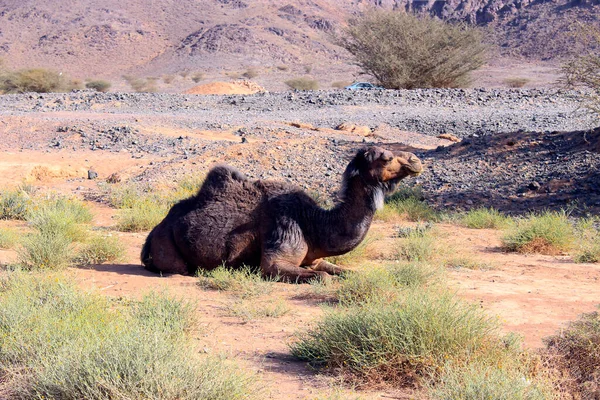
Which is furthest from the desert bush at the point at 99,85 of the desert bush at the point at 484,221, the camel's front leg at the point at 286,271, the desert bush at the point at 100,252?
the camel's front leg at the point at 286,271

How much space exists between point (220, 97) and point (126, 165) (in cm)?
1566

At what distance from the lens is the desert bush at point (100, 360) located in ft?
13.4

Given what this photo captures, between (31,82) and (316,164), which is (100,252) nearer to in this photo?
Answer: (316,164)

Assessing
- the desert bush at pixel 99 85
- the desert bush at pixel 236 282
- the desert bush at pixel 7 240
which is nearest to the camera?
the desert bush at pixel 236 282

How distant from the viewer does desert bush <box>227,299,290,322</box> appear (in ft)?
21.2

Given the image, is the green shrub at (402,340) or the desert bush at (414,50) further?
Answer: the desert bush at (414,50)

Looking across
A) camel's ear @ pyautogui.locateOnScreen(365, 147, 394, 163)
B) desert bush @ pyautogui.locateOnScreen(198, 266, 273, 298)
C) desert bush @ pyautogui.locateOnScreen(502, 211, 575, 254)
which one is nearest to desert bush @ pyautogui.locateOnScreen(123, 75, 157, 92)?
desert bush @ pyautogui.locateOnScreen(502, 211, 575, 254)

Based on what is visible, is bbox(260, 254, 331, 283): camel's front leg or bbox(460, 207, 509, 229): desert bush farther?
bbox(460, 207, 509, 229): desert bush

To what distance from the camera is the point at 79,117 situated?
26516 millimetres

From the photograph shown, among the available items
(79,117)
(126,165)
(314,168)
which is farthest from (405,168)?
(79,117)

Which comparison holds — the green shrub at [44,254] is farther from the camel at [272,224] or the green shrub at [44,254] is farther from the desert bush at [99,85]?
the desert bush at [99,85]

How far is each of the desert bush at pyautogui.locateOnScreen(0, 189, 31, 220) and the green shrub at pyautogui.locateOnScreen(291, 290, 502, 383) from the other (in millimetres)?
9134

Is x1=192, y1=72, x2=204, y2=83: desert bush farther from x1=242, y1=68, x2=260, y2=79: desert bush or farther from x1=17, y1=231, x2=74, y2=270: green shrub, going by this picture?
x1=17, y1=231, x2=74, y2=270: green shrub

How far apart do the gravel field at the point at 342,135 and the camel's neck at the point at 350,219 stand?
22.9 feet
